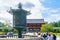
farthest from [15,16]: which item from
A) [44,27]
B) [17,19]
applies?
[44,27]

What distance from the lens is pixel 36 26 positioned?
9462 cm

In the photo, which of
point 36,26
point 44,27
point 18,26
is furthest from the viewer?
point 36,26

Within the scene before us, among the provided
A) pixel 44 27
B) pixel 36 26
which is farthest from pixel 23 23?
pixel 36 26

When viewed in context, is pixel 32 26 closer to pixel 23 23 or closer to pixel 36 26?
pixel 36 26

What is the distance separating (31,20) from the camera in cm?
9794

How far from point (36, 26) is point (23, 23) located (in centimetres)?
7367

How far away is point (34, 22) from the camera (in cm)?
9600

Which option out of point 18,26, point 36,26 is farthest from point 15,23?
point 36,26

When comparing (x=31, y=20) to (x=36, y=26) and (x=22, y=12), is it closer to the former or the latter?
(x=36, y=26)

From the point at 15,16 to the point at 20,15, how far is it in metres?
0.50

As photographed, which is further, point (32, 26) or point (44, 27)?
point (32, 26)

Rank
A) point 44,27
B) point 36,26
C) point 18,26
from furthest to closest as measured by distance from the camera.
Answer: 1. point 36,26
2. point 44,27
3. point 18,26

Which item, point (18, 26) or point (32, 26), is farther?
point (32, 26)

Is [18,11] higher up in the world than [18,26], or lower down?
higher up
